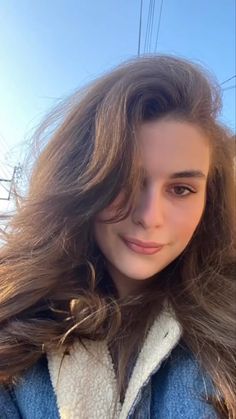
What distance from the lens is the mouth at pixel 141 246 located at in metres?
0.63

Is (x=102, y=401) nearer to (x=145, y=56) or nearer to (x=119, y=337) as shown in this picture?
(x=119, y=337)

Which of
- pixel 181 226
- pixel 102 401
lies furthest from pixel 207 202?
pixel 102 401

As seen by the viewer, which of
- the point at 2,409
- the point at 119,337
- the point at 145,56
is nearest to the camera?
the point at 2,409

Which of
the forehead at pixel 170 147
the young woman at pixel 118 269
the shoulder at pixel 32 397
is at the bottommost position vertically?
the shoulder at pixel 32 397

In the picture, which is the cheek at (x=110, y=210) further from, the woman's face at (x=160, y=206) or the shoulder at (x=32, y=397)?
the shoulder at (x=32, y=397)

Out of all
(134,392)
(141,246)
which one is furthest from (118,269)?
(134,392)

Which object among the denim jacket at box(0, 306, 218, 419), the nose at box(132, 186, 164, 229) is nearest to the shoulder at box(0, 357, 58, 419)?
the denim jacket at box(0, 306, 218, 419)

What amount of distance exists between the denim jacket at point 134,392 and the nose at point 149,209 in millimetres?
190

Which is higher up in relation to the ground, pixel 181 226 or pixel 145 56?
pixel 145 56

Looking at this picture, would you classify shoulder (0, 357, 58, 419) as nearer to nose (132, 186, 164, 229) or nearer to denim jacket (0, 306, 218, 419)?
denim jacket (0, 306, 218, 419)

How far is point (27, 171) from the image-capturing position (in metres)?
0.81

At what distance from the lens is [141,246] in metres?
0.63

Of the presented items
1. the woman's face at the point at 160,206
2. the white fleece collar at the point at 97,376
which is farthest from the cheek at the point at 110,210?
the white fleece collar at the point at 97,376

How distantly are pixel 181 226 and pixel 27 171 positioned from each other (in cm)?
34
